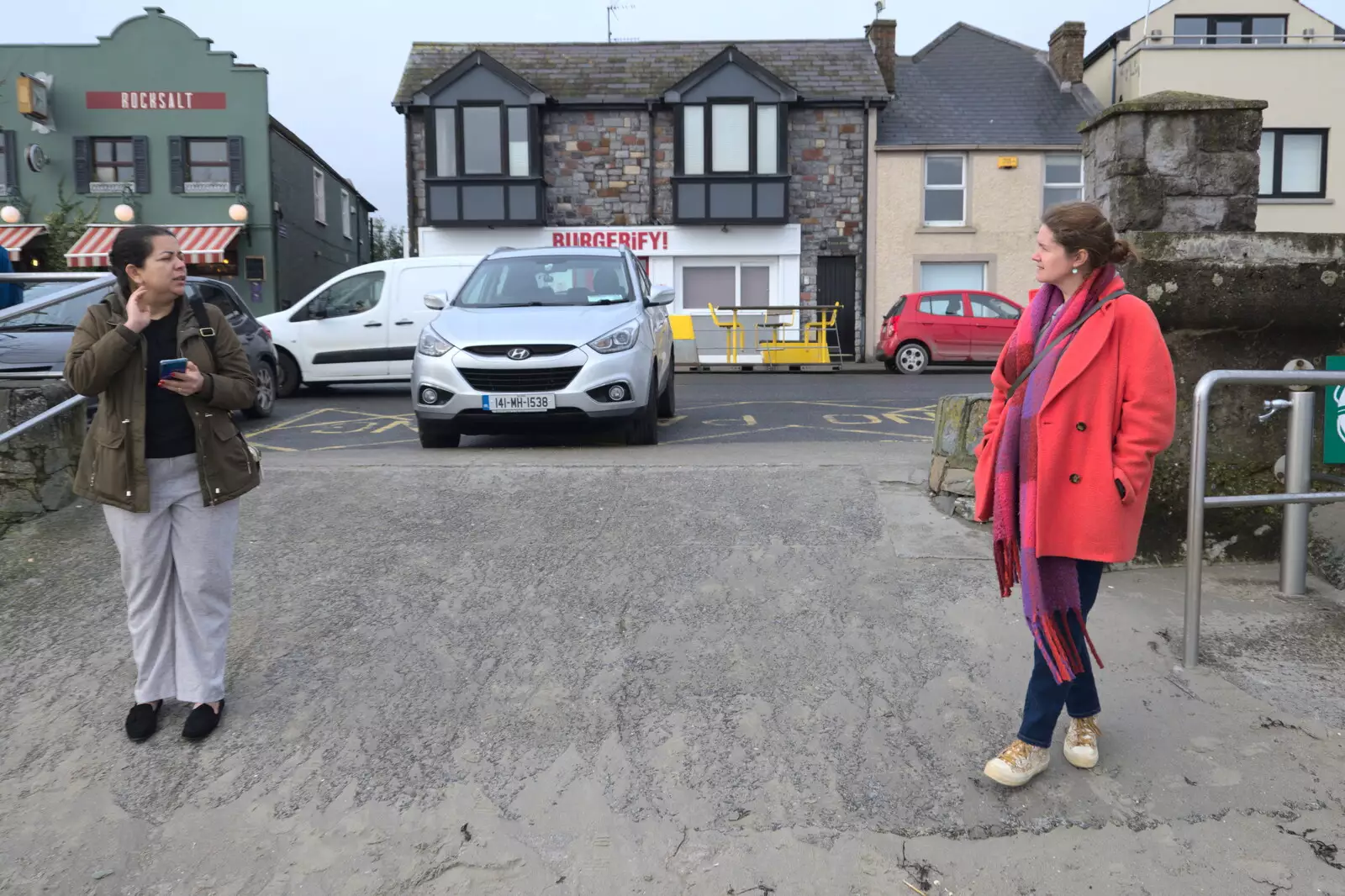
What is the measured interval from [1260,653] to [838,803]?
2064 millimetres

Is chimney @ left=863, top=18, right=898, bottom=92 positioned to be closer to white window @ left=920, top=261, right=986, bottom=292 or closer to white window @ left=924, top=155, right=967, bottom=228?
white window @ left=924, top=155, right=967, bottom=228

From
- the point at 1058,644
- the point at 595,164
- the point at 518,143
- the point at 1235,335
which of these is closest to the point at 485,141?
the point at 518,143

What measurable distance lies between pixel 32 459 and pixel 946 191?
24.2 metres

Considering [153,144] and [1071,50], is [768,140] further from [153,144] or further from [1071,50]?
[153,144]

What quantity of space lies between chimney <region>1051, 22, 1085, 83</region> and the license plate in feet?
80.3

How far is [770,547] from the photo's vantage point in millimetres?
5566

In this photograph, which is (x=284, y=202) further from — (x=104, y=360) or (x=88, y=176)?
(x=104, y=360)

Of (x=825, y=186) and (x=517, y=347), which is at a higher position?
(x=825, y=186)

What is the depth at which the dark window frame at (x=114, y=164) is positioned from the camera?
88.3 ft

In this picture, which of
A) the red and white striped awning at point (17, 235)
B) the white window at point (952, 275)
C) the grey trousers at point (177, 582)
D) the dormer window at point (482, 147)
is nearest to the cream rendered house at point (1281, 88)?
the white window at point (952, 275)

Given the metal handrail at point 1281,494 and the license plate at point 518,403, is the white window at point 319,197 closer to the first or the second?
the license plate at point 518,403

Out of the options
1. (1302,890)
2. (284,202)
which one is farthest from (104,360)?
(284,202)

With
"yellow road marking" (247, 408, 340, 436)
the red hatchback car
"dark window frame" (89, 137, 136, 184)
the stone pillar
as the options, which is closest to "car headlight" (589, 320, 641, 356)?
"yellow road marking" (247, 408, 340, 436)

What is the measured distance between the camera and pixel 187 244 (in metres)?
26.5
